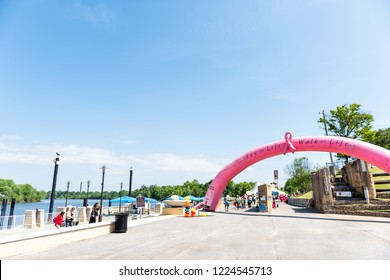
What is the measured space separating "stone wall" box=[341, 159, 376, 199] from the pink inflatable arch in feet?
11.6

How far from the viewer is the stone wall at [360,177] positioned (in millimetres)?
18705

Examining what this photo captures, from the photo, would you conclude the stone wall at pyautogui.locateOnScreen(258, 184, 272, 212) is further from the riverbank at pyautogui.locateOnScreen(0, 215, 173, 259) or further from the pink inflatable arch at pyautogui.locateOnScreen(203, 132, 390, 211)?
the riverbank at pyautogui.locateOnScreen(0, 215, 173, 259)

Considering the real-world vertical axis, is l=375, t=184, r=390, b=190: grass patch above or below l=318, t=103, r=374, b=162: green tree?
below

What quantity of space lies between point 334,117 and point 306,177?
22531mm

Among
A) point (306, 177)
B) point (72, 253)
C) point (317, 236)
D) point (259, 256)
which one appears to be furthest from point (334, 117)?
point (72, 253)

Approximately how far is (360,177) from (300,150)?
594cm

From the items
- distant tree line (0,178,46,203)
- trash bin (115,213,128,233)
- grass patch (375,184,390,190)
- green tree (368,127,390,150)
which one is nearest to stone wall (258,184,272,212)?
grass patch (375,184,390,190)

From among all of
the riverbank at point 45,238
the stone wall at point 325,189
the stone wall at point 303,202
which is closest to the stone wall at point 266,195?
the stone wall at point 325,189

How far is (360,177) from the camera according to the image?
66.0ft

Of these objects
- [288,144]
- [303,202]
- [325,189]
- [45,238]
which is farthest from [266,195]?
[45,238]

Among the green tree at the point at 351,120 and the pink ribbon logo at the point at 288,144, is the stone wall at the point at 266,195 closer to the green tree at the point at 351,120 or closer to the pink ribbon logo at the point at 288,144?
the pink ribbon logo at the point at 288,144

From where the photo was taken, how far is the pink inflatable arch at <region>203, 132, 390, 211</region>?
15648mm

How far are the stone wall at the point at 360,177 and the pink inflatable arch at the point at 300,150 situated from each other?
11.6 ft

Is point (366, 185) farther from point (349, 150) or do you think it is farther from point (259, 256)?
point (259, 256)
